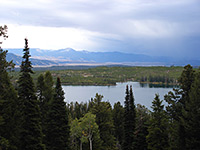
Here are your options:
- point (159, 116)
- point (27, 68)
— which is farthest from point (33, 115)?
point (159, 116)

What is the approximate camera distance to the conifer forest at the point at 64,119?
24.6m

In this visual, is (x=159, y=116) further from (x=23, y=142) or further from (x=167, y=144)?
(x=23, y=142)

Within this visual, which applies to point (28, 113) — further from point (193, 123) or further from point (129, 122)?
point (129, 122)

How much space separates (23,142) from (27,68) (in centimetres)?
783

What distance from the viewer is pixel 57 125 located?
31.9 metres

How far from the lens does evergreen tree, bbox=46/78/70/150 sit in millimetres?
31625

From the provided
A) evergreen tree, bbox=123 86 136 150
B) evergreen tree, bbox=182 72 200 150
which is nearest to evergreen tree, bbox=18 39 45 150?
evergreen tree, bbox=182 72 200 150

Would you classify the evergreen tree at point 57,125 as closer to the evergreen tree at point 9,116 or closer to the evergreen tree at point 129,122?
the evergreen tree at point 9,116

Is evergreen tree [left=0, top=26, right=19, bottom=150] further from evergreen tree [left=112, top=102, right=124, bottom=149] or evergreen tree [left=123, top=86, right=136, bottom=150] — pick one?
evergreen tree [left=112, top=102, right=124, bottom=149]

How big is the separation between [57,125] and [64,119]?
122cm

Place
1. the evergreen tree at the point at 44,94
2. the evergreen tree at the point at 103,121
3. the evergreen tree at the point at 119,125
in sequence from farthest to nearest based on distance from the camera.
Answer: the evergreen tree at the point at 119,125, the evergreen tree at the point at 103,121, the evergreen tree at the point at 44,94

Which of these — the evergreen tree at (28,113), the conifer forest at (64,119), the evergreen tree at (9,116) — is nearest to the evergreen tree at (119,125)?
the conifer forest at (64,119)

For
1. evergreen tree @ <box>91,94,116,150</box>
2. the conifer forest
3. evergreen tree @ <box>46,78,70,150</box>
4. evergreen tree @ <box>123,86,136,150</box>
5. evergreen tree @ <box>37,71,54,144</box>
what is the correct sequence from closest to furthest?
the conifer forest → evergreen tree @ <box>46,78,70,150</box> → evergreen tree @ <box>37,71,54,144</box> → evergreen tree @ <box>91,94,116,150</box> → evergreen tree @ <box>123,86,136,150</box>

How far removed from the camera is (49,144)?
105 feet
